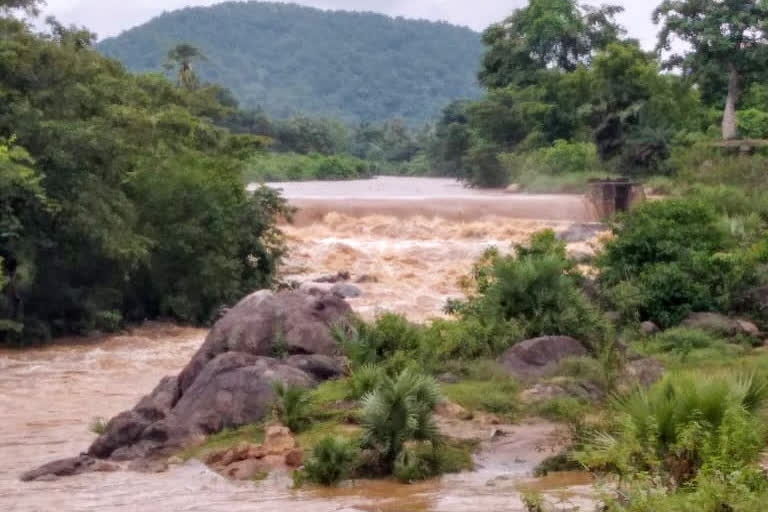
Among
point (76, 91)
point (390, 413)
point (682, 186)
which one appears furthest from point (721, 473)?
point (682, 186)

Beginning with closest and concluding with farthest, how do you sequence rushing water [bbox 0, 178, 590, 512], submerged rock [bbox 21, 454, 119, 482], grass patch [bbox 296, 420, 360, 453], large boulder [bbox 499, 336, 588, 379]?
1. rushing water [bbox 0, 178, 590, 512]
2. grass patch [bbox 296, 420, 360, 453]
3. submerged rock [bbox 21, 454, 119, 482]
4. large boulder [bbox 499, 336, 588, 379]

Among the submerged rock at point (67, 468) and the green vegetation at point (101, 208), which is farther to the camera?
the green vegetation at point (101, 208)

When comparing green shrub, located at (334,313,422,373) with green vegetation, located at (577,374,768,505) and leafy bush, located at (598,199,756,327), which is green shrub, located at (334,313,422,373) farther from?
green vegetation, located at (577,374,768,505)

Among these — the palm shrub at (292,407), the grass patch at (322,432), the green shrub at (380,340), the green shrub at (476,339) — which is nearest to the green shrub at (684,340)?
the green shrub at (476,339)

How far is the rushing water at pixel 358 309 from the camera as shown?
36.5ft

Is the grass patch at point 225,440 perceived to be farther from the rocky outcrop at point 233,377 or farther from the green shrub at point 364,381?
the green shrub at point 364,381

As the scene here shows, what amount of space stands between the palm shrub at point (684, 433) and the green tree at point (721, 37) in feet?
132

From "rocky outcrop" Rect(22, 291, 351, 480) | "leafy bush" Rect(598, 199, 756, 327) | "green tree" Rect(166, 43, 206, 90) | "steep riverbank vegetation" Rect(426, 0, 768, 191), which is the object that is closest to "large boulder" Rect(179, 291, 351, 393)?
"rocky outcrop" Rect(22, 291, 351, 480)

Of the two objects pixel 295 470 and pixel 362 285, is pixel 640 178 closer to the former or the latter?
pixel 362 285

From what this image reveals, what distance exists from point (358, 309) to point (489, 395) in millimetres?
13442

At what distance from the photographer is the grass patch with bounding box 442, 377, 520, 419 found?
1386 centimetres

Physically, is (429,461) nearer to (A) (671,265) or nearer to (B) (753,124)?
(A) (671,265)

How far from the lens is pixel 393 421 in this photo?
38.7 ft

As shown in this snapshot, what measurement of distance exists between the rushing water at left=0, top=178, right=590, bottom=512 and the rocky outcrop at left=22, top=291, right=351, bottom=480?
0.80 meters
